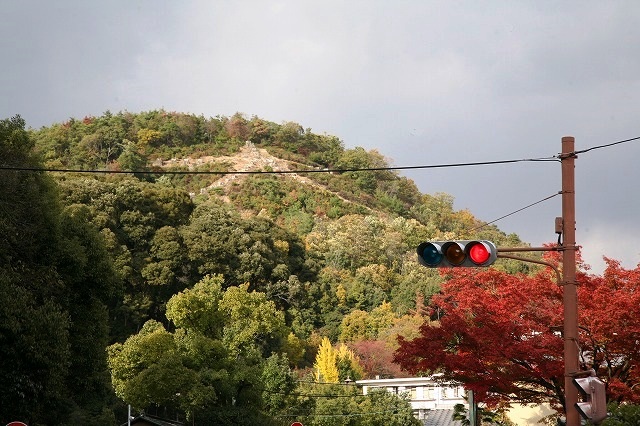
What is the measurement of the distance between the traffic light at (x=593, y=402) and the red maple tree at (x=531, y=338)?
839 cm

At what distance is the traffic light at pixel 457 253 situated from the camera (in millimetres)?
10250

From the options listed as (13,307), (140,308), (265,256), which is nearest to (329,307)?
(265,256)

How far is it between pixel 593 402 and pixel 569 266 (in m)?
1.48

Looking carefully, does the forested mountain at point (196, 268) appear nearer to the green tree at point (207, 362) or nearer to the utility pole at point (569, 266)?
the green tree at point (207, 362)

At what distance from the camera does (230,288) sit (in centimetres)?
4034

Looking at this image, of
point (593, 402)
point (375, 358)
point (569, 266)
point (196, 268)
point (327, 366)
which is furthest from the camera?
point (375, 358)

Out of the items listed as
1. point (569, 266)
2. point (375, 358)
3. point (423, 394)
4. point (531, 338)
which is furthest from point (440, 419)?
point (569, 266)

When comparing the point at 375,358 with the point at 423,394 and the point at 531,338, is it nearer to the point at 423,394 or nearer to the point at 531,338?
the point at 423,394

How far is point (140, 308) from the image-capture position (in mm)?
48281

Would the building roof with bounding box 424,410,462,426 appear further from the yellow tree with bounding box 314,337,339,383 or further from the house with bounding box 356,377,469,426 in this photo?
the yellow tree with bounding box 314,337,339,383

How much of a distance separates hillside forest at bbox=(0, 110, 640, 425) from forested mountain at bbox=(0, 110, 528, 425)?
0.27 feet

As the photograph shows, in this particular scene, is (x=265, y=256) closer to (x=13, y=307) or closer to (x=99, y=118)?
(x=13, y=307)

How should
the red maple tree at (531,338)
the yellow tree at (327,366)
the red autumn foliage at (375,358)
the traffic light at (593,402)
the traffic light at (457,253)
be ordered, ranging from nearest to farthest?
the traffic light at (457,253) → the traffic light at (593,402) → the red maple tree at (531,338) → the yellow tree at (327,366) → the red autumn foliage at (375,358)

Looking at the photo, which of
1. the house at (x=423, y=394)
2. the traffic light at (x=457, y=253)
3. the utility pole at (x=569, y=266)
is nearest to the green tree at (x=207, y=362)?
the house at (x=423, y=394)
